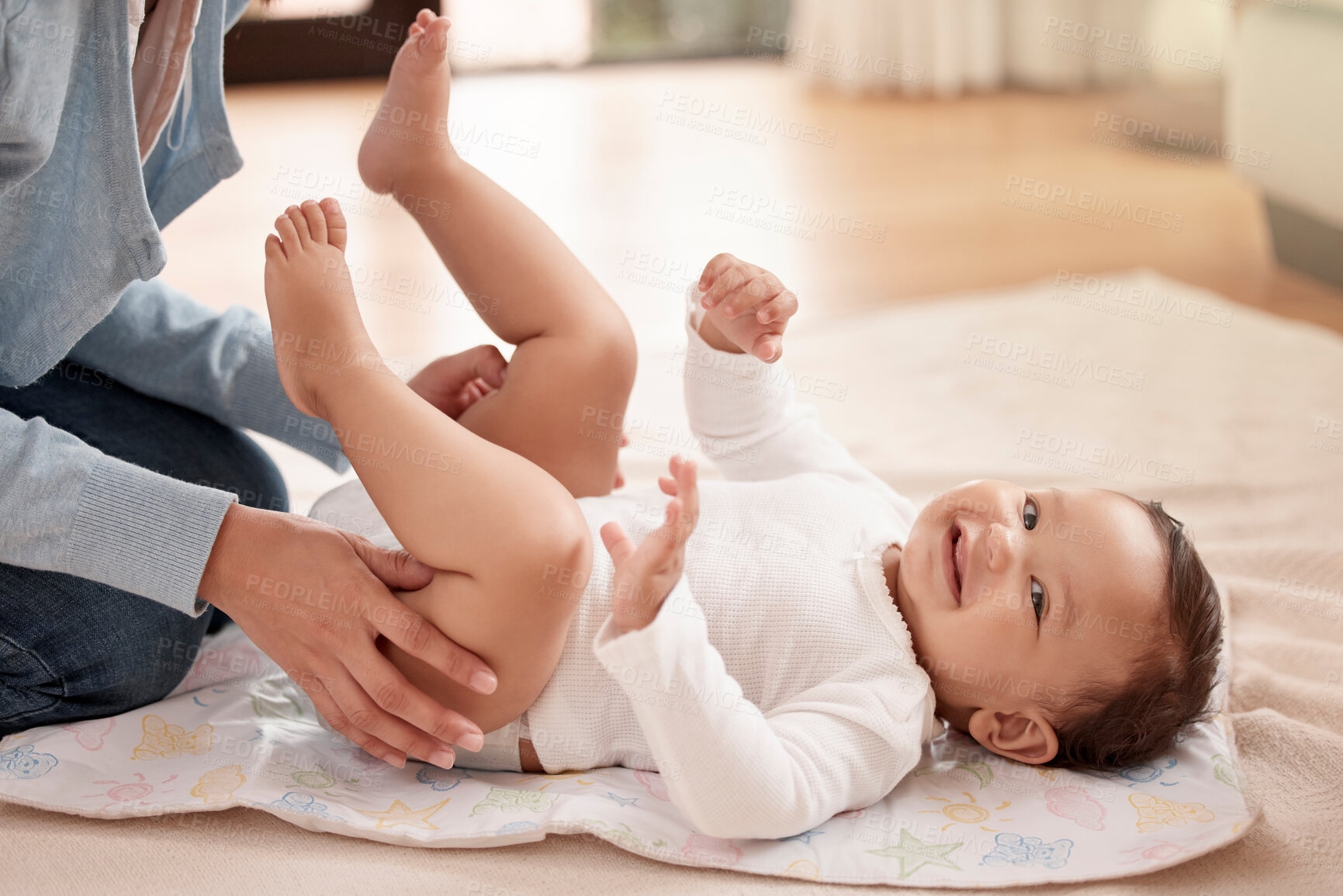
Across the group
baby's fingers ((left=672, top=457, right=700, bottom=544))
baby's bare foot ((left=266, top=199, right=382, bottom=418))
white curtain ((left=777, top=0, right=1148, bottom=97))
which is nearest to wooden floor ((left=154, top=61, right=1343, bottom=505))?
white curtain ((left=777, top=0, right=1148, bottom=97))

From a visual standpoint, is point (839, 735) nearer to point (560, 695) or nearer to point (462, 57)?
point (560, 695)

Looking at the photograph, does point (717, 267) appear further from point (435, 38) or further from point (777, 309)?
point (435, 38)

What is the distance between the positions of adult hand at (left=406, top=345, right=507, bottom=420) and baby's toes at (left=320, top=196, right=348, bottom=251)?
215 mm

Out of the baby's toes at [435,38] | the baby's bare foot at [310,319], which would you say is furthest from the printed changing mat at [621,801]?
the baby's toes at [435,38]

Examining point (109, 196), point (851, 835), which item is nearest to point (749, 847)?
point (851, 835)

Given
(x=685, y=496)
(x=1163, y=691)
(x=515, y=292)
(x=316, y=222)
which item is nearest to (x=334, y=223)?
(x=316, y=222)

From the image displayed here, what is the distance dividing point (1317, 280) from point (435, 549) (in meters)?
2.28

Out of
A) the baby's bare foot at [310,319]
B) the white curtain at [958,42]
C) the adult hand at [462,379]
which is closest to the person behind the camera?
the baby's bare foot at [310,319]

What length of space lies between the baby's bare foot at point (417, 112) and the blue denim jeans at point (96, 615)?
1.13 ft

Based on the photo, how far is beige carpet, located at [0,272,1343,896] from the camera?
818mm

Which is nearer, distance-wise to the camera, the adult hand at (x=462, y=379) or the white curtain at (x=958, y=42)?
the adult hand at (x=462, y=379)

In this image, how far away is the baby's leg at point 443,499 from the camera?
0.82m

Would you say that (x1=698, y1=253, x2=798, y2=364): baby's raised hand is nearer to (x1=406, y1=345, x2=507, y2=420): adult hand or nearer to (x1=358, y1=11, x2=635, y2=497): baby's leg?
(x1=358, y1=11, x2=635, y2=497): baby's leg

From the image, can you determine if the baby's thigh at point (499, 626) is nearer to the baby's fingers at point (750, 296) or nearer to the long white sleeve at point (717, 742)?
the long white sleeve at point (717, 742)
